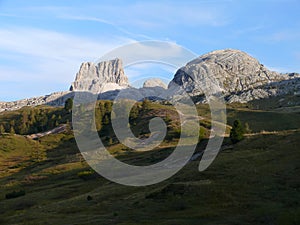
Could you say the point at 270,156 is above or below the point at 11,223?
above

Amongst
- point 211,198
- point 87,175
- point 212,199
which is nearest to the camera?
point 212,199

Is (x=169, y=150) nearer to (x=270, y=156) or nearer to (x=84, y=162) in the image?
(x=84, y=162)

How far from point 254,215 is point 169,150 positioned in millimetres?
83008

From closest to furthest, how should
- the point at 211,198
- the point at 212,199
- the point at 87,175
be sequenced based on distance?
the point at 212,199
the point at 211,198
the point at 87,175

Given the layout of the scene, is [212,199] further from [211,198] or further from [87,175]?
[87,175]

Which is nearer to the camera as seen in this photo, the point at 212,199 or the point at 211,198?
the point at 212,199

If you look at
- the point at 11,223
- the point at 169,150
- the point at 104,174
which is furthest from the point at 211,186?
the point at 169,150

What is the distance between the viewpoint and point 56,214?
51.3 meters

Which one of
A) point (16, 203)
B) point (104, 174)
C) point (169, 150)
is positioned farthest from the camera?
point (169, 150)

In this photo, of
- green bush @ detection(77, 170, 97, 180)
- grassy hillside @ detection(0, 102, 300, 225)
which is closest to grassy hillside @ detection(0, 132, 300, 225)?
grassy hillside @ detection(0, 102, 300, 225)

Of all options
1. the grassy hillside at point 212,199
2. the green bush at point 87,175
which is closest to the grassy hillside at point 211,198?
the grassy hillside at point 212,199

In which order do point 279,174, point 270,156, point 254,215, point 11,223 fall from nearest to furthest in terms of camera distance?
point 254,215 < point 11,223 < point 279,174 < point 270,156

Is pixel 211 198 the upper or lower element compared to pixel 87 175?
upper

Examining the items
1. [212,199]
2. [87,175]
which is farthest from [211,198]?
[87,175]
